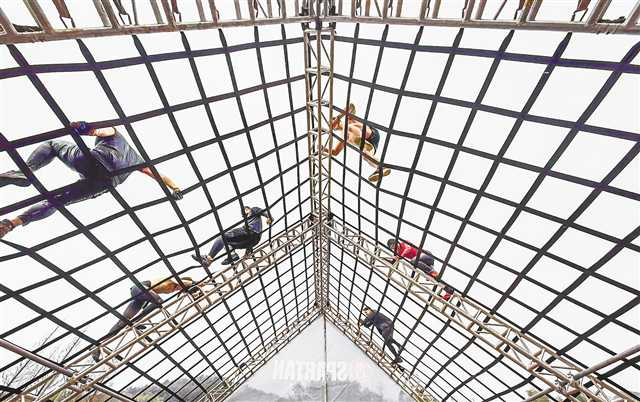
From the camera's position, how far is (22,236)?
5.12 m

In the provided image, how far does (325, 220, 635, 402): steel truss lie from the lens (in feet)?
23.9

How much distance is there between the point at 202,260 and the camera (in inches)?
330

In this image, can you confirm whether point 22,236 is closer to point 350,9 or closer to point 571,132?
point 350,9

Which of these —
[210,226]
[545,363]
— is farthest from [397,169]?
[545,363]

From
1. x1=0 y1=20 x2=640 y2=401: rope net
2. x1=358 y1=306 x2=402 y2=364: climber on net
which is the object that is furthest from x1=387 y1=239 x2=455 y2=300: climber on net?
x1=358 y1=306 x2=402 y2=364: climber on net

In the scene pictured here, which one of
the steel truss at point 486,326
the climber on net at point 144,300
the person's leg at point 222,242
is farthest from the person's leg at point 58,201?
the steel truss at point 486,326

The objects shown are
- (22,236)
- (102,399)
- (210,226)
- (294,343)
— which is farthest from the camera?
(294,343)

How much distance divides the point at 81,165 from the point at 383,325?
12.7 meters

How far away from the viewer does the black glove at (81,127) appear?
4.69 m

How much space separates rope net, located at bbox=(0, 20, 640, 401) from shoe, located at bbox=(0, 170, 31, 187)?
10 centimetres

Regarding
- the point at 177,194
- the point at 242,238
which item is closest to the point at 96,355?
the point at 242,238

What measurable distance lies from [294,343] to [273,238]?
31.6 feet

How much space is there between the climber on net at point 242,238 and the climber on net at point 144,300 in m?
1.05

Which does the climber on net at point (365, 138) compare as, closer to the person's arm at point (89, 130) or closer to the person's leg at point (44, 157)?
the person's arm at point (89, 130)
